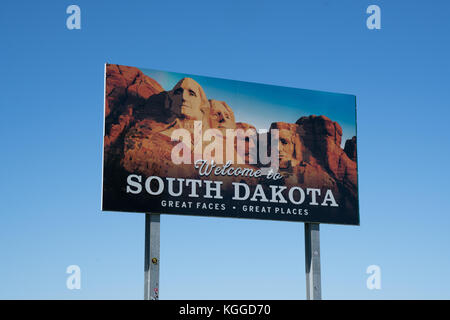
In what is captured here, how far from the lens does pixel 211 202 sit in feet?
82.6

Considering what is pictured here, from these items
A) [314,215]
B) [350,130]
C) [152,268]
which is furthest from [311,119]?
[152,268]

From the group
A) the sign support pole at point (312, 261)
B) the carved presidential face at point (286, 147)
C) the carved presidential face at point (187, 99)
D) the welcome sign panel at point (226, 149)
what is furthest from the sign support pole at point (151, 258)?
the sign support pole at point (312, 261)

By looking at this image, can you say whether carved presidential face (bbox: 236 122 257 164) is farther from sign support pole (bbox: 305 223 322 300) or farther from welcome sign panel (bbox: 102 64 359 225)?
sign support pole (bbox: 305 223 322 300)

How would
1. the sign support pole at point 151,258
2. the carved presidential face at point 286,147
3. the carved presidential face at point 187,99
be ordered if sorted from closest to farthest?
the sign support pole at point 151,258 < the carved presidential face at point 187,99 < the carved presidential face at point 286,147

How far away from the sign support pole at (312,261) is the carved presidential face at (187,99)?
5197 mm

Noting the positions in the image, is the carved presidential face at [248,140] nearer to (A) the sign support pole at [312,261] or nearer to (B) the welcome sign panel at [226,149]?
(B) the welcome sign panel at [226,149]

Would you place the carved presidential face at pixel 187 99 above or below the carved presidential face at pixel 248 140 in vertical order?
above

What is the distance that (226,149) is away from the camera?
1021 inches

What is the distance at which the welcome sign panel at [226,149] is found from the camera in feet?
80.1

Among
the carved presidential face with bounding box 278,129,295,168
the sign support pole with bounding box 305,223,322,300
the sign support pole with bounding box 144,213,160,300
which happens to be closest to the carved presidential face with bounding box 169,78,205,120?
the carved presidential face with bounding box 278,129,295,168

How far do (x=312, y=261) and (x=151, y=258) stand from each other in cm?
561
